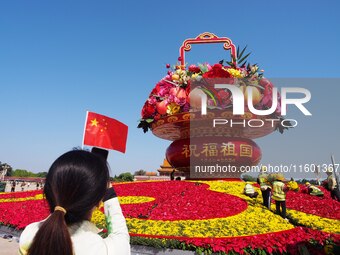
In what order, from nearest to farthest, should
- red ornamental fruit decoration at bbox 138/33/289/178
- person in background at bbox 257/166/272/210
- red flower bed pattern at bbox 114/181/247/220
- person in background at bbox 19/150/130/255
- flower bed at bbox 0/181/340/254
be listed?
person in background at bbox 19/150/130/255 < flower bed at bbox 0/181/340/254 < red flower bed pattern at bbox 114/181/247/220 < person in background at bbox 257/166/272/210 < red ornamental fruit decoration at bbox 138/33/289/178

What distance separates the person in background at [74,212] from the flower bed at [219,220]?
6.67 feet

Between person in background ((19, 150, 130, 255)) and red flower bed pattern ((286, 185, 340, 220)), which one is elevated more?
person in background ((19, 150, 130, 255))

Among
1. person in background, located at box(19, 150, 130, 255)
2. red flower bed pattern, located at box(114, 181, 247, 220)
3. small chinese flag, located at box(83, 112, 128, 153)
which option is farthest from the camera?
red flower bed pattern, located at box(114, 181, 247, 220)

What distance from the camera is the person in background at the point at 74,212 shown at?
1330mm

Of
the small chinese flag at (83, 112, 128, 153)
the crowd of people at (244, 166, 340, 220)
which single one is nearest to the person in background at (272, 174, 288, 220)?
the crowd of people at (244, 166, 340, 220)

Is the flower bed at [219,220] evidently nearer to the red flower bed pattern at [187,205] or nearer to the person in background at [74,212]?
the red flower bed pattern at [187,205]

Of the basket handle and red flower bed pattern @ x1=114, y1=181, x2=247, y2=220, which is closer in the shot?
red flower bed pattern @ x1=114, y1=181, x2=247, y2=220

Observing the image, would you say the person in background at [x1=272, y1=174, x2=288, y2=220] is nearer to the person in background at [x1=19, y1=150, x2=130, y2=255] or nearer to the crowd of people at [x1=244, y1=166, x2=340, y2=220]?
the crowd of people at [x1=244, y1=166, x2=340, y2=220]

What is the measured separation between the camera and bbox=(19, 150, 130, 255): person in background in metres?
1.33

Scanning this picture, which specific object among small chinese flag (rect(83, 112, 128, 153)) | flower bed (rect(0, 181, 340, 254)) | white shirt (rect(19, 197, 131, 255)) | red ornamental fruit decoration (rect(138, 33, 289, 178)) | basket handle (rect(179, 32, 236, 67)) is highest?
basket handle (rect(179, 32, 236, 67))

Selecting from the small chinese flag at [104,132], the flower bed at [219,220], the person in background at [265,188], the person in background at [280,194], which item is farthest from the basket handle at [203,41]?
the small chinese flag at [104,132]

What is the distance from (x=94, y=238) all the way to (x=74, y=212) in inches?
6.1

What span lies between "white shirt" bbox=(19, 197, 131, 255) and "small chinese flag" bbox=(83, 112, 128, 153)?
0.67 meters

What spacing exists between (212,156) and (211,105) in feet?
6.96
